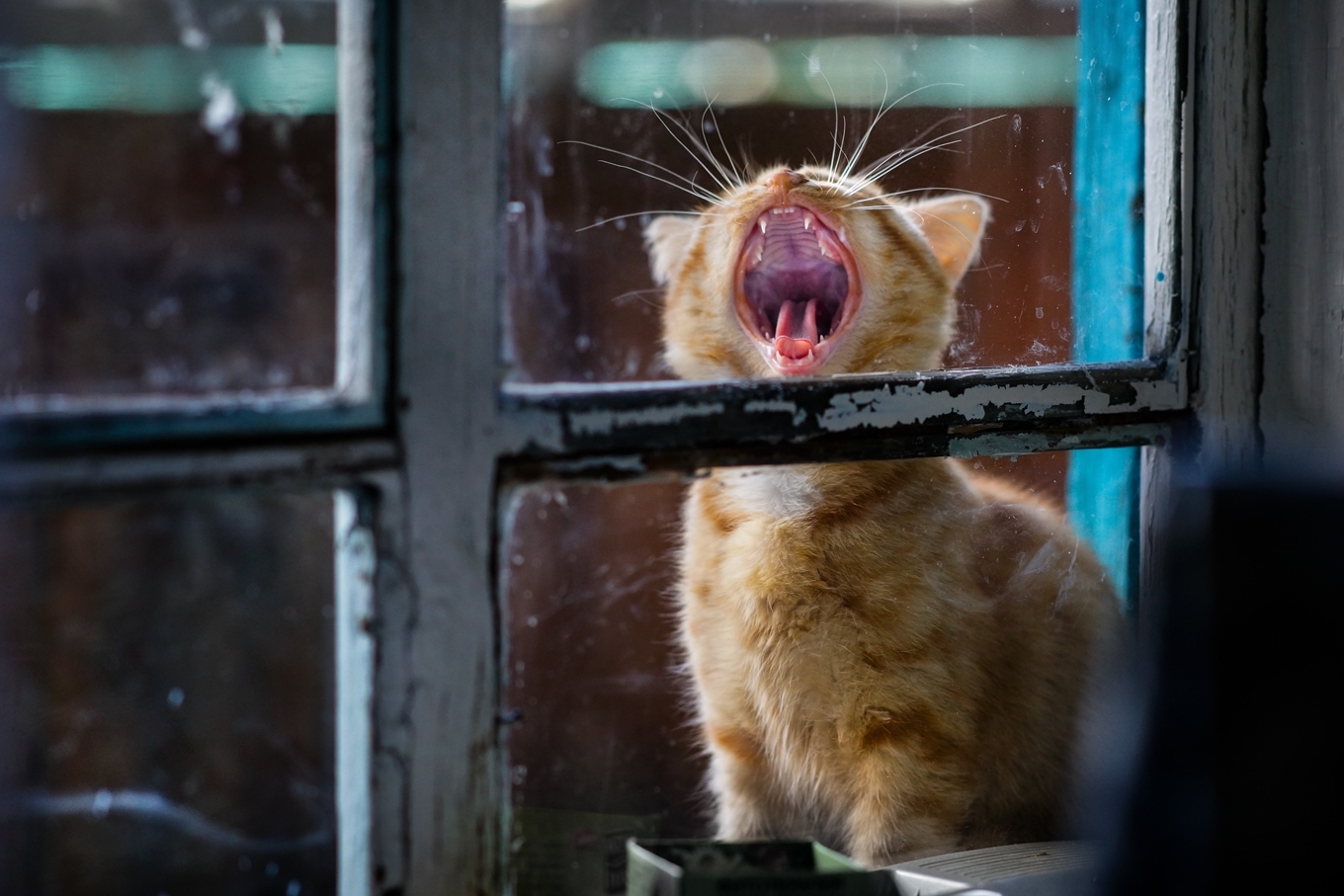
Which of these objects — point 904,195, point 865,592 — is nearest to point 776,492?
point 865,592

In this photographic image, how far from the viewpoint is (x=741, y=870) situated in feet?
2.67

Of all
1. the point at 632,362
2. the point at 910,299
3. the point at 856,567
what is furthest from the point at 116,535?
the point at 910,299

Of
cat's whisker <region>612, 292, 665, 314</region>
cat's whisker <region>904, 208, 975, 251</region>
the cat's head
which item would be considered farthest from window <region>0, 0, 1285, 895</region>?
cat's whisker <region>904, 208, 975, 251</region>

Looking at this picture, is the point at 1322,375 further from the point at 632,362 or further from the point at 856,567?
the point at 632,362

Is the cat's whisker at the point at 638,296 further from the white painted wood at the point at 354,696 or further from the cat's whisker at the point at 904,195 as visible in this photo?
the white painted wood at the point at 354,696

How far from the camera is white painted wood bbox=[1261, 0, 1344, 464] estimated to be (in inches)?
41.2

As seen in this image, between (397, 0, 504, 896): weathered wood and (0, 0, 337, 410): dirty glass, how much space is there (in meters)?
0.07

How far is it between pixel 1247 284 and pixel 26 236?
41.9 inches

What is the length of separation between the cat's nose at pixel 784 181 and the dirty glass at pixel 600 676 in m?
0.39

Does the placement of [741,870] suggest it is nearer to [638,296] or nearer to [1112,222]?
[638,296]

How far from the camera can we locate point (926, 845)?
1.16m

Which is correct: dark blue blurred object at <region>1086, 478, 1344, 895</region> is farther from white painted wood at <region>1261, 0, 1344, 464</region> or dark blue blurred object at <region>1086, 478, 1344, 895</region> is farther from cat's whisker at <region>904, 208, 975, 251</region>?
cat's whisker at <region>904, 208, 975, 251</region>

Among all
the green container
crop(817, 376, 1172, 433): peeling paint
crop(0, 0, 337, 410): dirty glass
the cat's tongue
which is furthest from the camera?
the cat's tongue

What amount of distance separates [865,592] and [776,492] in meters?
0.16
